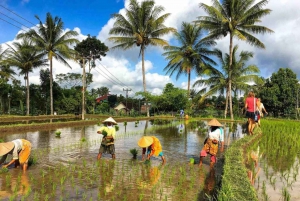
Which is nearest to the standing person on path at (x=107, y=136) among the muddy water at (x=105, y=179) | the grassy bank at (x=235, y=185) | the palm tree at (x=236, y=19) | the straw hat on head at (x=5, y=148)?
the muddy water at (x=105, y=179)

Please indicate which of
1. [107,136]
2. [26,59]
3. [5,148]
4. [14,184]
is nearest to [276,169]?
[107,136]

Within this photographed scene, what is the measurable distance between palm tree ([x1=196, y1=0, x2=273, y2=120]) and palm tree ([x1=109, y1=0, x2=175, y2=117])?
4.56 metres

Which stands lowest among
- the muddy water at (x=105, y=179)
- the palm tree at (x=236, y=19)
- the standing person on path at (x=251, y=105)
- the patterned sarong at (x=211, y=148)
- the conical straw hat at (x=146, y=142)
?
the muddy water at (x=105, y=179)

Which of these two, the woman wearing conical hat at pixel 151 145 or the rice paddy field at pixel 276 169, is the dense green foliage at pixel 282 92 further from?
the woman wearing conical hat at pixel 151 145

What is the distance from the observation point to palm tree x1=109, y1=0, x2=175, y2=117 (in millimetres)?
28531

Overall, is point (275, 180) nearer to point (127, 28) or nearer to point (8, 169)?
point (8, 169)

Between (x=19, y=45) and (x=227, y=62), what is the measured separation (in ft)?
76.7

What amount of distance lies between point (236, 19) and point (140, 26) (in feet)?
31.4

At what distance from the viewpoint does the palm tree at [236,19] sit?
80.0ft

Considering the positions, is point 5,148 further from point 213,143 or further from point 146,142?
point 213,143

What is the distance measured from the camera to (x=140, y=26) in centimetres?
2880

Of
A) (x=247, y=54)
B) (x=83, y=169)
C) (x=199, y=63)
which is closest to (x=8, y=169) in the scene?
(x=83, y=169)

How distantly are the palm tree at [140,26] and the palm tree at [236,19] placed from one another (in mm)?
4559

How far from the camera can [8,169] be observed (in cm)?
637
